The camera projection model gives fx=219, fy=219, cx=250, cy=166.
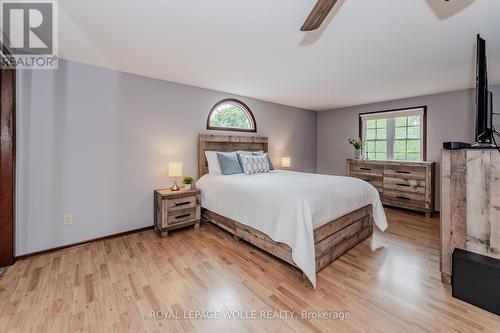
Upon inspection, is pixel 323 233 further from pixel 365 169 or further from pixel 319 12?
pixel 365 169

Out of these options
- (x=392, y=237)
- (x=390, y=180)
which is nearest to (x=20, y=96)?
(x=392, y=237)

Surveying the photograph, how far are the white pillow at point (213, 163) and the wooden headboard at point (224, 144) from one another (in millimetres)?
105

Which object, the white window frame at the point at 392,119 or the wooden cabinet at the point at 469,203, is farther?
the white window frame at the point at 392,119

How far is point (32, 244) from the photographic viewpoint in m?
2.42

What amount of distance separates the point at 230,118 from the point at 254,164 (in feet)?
3.71

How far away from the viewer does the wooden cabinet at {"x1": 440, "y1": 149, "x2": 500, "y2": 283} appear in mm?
1673

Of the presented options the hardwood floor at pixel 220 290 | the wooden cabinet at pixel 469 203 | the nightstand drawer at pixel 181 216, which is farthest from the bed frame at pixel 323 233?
the wooden cabinet at pixel 469 203

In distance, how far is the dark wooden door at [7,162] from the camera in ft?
7.21

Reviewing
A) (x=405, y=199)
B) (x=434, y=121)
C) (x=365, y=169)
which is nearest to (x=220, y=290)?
(x=405, y=199)

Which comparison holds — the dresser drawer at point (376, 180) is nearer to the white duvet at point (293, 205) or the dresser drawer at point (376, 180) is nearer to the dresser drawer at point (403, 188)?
the dresser drawer at point (403, 188)

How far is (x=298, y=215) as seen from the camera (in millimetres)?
1972

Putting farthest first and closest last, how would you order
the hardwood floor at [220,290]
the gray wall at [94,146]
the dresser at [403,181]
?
the dresser at [403,181] < the gray wall at [94,146] < the hardwood floor at [220,290]

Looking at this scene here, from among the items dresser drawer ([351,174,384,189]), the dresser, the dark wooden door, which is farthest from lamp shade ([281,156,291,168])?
the dark wooden door

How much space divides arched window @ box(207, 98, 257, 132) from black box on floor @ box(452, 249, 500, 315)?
3463 mm
